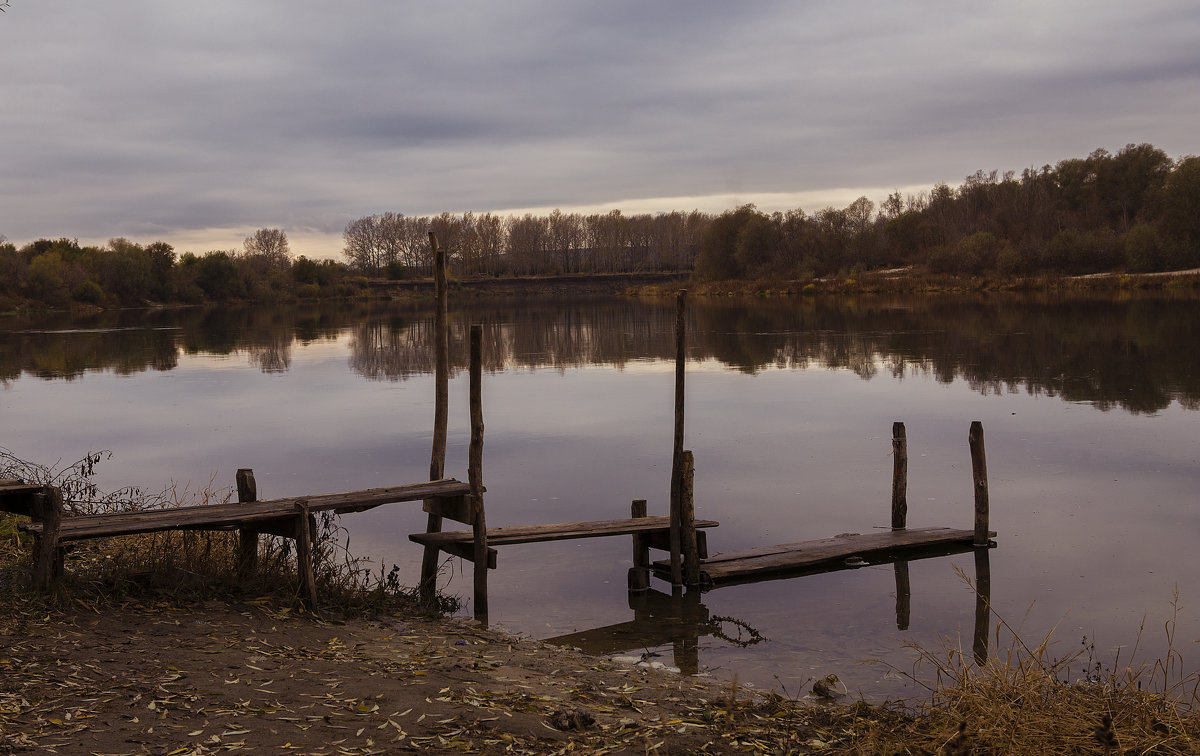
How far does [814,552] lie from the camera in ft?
40.1

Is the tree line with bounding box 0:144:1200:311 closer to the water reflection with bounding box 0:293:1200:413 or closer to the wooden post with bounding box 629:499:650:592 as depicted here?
the water reflection with bounding box 0:293:1200:413

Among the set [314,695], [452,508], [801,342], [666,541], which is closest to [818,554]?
[666,541]

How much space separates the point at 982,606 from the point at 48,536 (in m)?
9.48

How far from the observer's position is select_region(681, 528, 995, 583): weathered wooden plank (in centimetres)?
1173

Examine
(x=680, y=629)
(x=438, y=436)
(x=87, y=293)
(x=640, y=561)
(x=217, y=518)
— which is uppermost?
(x=87, y=293)

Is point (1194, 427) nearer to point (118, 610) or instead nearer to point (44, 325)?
point (118, 610)

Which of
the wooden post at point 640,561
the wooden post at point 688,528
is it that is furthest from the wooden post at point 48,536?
the wooden post at point 688,528

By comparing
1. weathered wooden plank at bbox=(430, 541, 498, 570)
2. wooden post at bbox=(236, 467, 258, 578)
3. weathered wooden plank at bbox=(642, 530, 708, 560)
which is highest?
wooden post at bbox=(236, 467, 258, 578)

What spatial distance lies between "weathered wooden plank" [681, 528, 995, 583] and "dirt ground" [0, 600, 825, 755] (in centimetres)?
329

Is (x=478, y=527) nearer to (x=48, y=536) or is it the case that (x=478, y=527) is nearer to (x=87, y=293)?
(x=48, y=536)

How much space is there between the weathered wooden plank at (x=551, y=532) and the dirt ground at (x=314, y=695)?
2192 millimetres

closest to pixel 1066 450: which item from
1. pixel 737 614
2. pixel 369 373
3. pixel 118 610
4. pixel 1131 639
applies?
pixel 1131 639

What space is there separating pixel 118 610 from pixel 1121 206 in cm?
11098

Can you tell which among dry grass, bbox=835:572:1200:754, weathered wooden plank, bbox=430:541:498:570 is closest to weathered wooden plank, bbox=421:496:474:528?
weathered wooden plank, bbox=430:541:498:570
